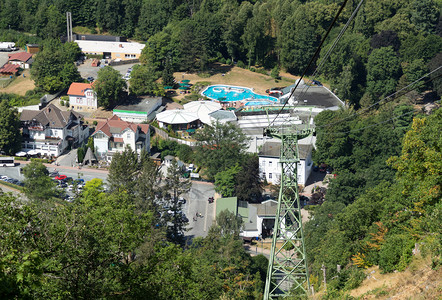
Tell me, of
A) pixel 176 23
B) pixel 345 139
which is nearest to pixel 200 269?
pixel 345 139

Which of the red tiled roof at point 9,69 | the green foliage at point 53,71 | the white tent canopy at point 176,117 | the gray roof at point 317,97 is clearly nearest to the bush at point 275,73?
the gray roof at point 317,97

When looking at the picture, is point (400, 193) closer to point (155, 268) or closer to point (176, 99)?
point (155, 268)

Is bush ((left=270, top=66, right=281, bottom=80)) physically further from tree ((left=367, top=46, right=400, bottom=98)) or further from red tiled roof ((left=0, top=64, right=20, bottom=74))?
red tiled roof ((left=0, top=64, right=20, bottom=74))

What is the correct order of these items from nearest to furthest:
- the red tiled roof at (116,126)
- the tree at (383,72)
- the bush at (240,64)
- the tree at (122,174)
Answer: the tree at (122,174)
the red tiled roof at (116,126)
the tree at (383,72)
the bush at (240,64)

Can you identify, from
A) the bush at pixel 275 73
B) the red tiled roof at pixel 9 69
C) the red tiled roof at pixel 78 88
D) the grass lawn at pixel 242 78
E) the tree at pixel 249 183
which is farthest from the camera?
the bush at pixel 275 73

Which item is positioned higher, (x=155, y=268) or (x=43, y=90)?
(x=155, y=268)

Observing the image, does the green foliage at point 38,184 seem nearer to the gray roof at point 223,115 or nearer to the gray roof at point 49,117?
the gray roof at point 49,117

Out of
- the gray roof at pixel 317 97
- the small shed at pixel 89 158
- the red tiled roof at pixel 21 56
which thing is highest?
the red tiled roof at pixel 21 56

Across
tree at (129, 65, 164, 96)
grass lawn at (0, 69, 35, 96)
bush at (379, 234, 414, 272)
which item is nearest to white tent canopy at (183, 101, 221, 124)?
tree at (129, 65, 164, 96)
